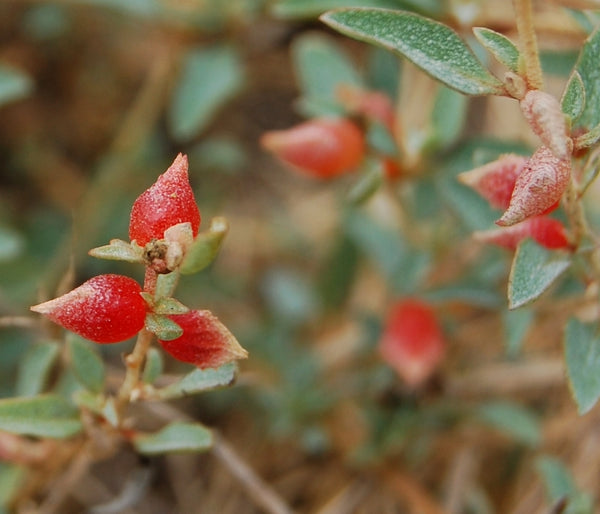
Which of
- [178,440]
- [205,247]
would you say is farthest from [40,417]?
[205,247]

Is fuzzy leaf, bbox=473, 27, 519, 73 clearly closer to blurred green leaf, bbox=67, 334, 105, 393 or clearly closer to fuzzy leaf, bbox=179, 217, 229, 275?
fuzzy leaf, bbox=179, 217, 229, 275

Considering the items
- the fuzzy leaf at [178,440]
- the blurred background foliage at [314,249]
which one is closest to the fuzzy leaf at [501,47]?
the blurred background foliage at [314,249]

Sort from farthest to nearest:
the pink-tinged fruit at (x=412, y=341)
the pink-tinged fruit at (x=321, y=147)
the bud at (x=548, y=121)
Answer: the pink-tinged fruit at (x=412, y=341) → the pink-tinged fruit at (x=321, y=147) → the bud at (x=548, y=121)

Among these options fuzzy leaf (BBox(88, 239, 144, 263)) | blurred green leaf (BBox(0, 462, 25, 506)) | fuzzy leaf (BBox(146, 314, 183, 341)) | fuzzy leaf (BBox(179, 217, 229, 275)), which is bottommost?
blurred green leaf (BBox(0, 462, 25, 506))

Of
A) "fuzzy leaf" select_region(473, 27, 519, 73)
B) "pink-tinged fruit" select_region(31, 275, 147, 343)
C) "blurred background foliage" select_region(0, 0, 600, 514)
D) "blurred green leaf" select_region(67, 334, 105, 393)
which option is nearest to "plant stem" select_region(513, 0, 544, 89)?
"fuzzy leaf" select_region(473, 27, 519, 73)

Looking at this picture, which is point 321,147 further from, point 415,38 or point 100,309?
point 100,309

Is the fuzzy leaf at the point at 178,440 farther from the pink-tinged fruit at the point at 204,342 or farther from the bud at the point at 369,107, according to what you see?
the bud at the point at 369,107

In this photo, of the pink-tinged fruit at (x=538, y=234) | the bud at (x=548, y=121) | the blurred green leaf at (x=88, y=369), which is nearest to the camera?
the bud at (x=548, y=121)
